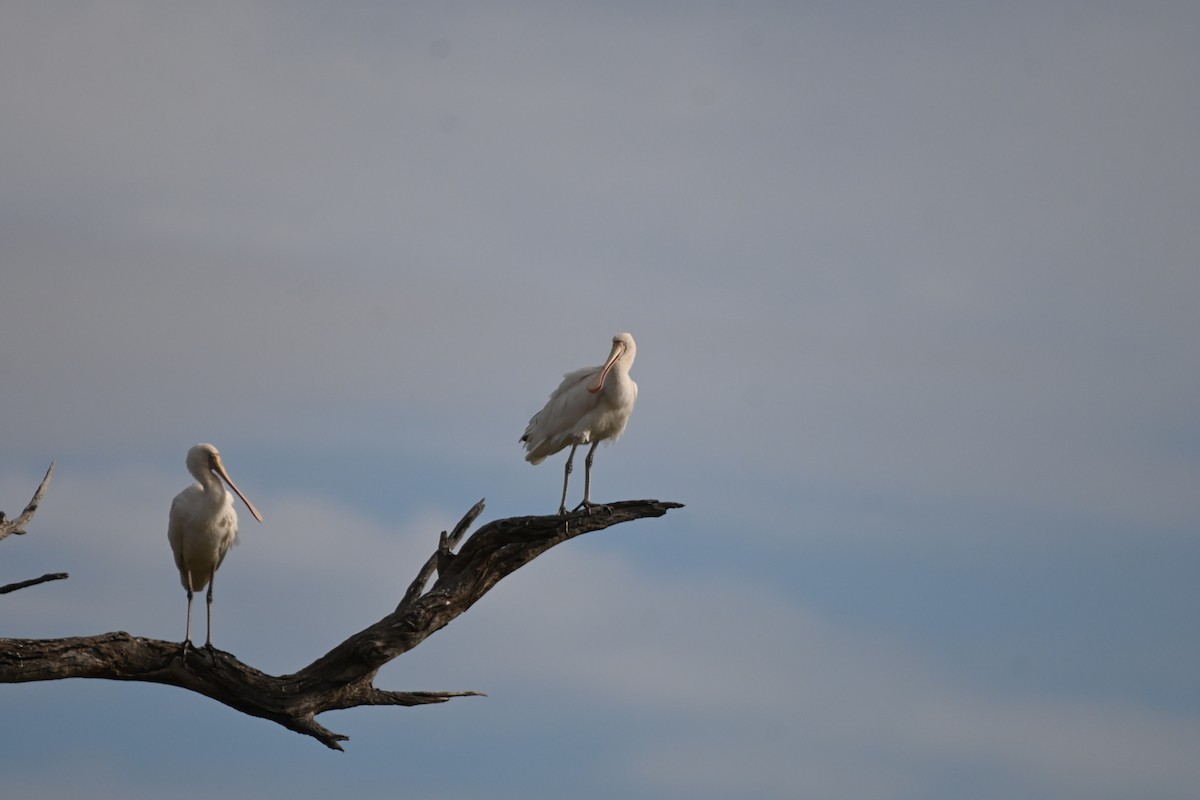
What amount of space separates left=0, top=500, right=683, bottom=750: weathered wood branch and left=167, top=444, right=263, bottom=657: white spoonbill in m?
1.74

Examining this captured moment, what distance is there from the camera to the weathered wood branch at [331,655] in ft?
56.7

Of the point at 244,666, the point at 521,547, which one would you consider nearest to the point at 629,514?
the point at 521,547

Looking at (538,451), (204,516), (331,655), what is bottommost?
(331,655)

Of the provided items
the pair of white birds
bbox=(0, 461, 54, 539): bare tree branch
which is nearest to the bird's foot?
the pair of white birds

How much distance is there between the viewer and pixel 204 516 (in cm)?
1961

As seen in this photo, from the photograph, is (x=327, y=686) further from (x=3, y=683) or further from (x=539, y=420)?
(x=539, y=420)

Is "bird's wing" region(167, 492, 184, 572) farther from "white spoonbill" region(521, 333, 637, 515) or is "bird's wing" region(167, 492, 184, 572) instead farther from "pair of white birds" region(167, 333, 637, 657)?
"white spoonbill" region(521, 333, 637, 515)

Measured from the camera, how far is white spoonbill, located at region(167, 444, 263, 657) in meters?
19.6

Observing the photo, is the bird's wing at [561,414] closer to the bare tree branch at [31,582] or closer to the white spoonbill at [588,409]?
the white spoonbill at [588,409]

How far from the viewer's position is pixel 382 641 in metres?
17.4

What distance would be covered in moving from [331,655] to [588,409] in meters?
4.16

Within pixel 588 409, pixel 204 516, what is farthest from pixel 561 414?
pixel 204 516

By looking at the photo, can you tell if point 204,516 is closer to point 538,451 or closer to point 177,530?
point 177,530

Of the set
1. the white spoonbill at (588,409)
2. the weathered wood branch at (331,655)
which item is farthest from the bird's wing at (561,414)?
the weathered wood branch at (331,655)
